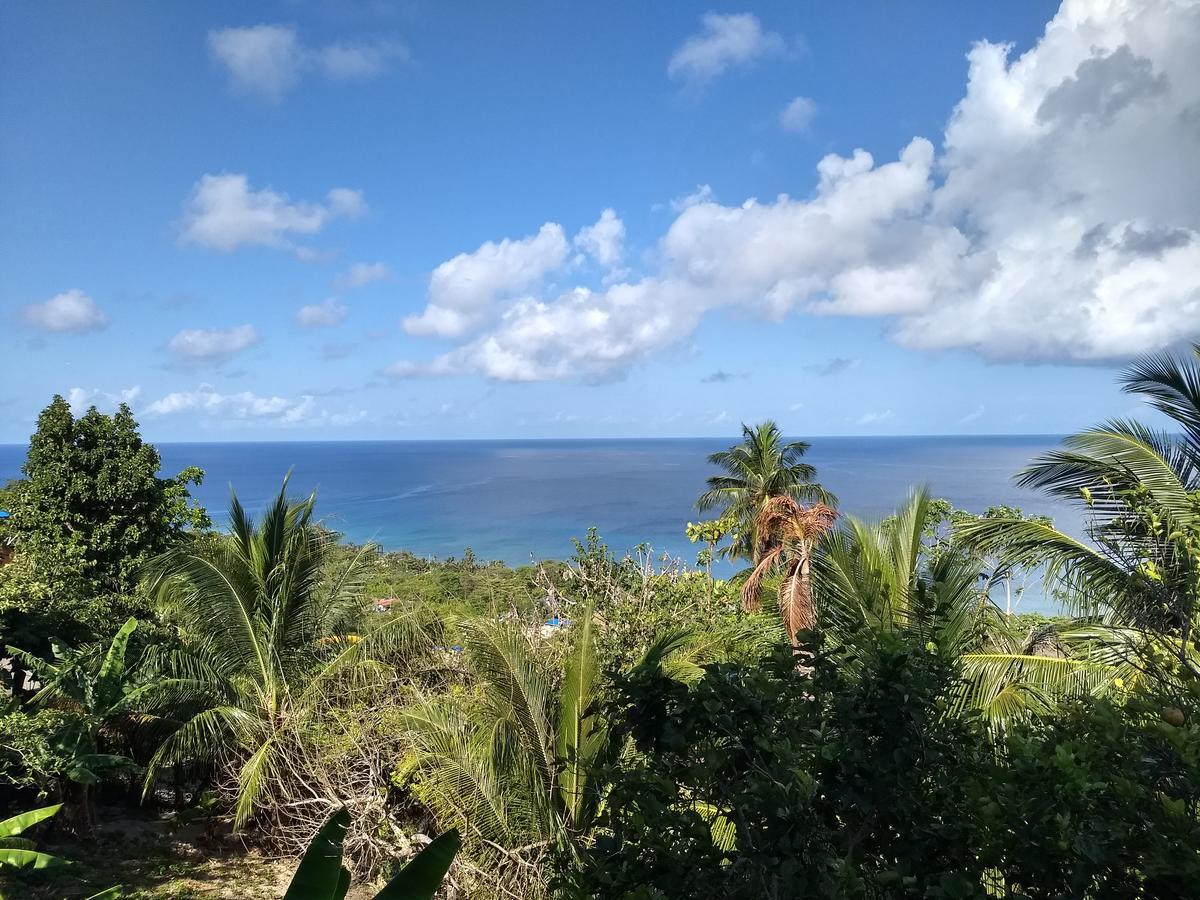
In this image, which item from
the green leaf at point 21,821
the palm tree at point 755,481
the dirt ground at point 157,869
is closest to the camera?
the green leaf at point 21,821

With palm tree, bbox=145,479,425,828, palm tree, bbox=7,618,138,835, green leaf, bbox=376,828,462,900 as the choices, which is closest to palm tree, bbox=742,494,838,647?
green leaf, bbox=376,828,462,900

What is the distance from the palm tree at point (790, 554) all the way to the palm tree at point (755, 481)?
2243 mm

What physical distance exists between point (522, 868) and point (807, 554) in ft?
12.1

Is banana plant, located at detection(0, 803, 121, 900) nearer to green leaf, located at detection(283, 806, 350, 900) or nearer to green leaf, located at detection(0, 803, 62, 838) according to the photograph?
green leaf, located at detection(0, 803, 62, 838)

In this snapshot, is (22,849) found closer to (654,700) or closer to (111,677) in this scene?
(111,677)

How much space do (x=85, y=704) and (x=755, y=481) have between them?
18479mm

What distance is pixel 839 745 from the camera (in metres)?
2.80

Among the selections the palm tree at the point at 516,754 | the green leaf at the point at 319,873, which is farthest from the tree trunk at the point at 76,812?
the green leaf at the point at 319,873

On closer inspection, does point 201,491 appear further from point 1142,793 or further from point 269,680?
point 1142,793

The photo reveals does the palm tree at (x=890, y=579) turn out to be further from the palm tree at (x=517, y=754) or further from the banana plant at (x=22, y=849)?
the banana plant at (x=22, y=849)

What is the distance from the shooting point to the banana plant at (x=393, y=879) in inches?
145

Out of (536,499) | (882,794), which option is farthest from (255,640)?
(536,499)

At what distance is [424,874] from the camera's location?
Answer: 12.2 feet

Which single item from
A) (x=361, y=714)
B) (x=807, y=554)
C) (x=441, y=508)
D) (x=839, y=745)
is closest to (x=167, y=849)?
(x=361, y=714)
